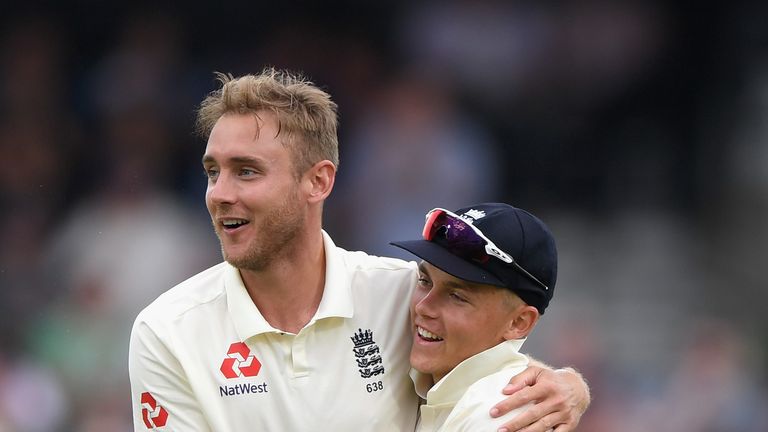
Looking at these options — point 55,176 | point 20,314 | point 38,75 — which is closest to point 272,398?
point 20,314

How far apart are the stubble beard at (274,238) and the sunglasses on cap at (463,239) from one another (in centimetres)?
45

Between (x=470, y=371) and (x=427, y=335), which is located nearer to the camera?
(x=470, y=371)

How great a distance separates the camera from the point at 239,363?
3.81 meters

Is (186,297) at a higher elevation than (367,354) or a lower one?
higher

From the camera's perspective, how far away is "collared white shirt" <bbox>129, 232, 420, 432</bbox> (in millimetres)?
3773

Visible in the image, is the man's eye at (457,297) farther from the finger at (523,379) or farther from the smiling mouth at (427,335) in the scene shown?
the finger at (523,379)

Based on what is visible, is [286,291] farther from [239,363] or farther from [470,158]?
[470,158]

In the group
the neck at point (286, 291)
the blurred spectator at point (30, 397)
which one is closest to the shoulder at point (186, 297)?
the neck at point (286, 291)

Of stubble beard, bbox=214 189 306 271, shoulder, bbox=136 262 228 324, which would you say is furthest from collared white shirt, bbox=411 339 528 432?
shoulder, bbox=136 262 228 324

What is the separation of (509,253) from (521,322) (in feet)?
0.84

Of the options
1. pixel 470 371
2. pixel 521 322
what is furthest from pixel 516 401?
pixel 521 322

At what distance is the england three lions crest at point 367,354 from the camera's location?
12.9ft

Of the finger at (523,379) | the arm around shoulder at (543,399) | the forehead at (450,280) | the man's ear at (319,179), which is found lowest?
the arm around shoulder at (543,399)

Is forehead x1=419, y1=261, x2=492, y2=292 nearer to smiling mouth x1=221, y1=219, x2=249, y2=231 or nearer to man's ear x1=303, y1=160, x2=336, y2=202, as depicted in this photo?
man's ear x1=303, y1=160, x2=336, y2=202
